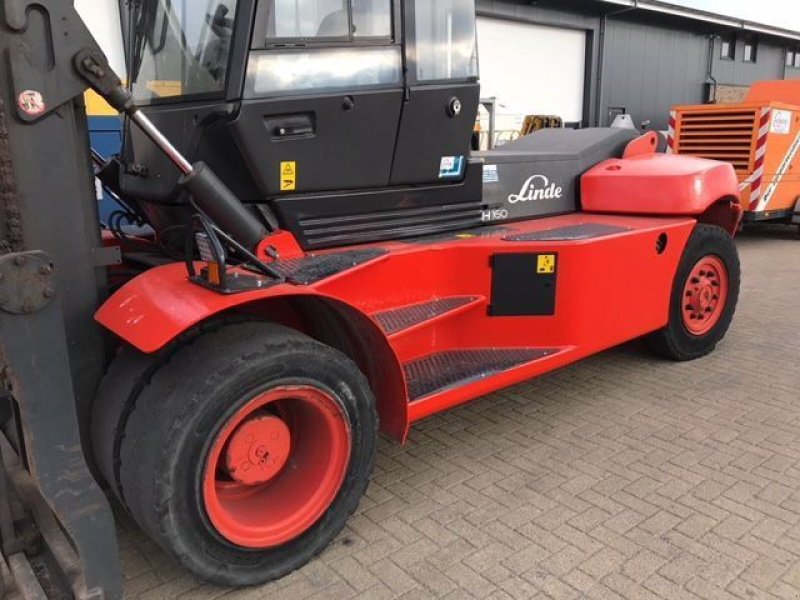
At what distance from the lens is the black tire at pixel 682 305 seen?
485 centimetres

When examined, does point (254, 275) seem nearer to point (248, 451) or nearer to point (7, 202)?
point (248, 451)

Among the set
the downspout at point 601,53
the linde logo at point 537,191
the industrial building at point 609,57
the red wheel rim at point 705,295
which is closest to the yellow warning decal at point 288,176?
the linde logo at point 537,191

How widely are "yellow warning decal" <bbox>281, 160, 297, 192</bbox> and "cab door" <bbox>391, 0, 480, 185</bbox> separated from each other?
568mm

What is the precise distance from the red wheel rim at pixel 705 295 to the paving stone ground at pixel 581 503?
0.44 meters

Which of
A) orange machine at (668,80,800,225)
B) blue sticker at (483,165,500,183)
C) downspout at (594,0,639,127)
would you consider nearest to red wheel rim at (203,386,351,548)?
blue sticker at (483,165,500,183)

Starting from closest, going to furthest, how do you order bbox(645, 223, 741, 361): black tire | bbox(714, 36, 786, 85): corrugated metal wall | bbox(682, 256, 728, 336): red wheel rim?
bbox(645, 223, 741, 361): black tire < bbox(682, 256, 728, 336): red wheel rim < bbox(714, 36, 786, 85): corrugated metal wall

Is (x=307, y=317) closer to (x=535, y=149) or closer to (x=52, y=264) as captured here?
(x=52, y=264)

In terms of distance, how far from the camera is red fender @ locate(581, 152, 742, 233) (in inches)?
185

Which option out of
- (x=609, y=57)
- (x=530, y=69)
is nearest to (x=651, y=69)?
(x=609, y=57)

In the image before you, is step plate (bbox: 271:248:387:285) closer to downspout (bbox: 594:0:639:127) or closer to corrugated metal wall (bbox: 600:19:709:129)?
downspout (bbox: 594:0:639:127)

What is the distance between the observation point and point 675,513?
3.14 m

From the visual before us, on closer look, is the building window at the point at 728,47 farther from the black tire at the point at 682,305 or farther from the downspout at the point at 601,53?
the black tire at the point at 682,305

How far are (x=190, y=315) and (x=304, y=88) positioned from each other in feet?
4.12

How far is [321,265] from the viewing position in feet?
10.00
